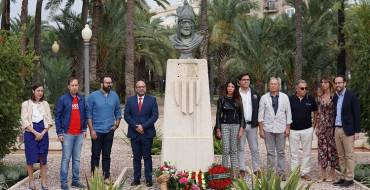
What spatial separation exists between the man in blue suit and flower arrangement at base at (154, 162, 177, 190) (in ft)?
1.07

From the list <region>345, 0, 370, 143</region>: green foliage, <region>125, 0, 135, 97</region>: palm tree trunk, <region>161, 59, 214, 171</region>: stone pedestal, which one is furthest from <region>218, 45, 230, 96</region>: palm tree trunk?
<region>161, 59, 214, 171</region>: stone pedestal

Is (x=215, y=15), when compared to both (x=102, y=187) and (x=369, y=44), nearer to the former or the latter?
(x=369, y=44)

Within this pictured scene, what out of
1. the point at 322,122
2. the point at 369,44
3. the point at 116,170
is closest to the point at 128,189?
the point at 116,170

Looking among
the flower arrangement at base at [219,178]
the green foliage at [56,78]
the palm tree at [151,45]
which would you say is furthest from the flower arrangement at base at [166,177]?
the palm tree at [151,45]

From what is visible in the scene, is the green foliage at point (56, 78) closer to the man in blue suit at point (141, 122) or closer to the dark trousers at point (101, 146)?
the dark trousers at point (101, 146)

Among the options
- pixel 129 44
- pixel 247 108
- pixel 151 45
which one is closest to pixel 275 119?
pixel 247 108

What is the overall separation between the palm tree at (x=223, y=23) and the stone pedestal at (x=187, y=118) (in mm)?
27002

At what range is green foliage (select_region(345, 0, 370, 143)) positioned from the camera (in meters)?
10.4

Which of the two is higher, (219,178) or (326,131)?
(326,131)

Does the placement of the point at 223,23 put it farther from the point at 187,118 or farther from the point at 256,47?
the point at 187,118

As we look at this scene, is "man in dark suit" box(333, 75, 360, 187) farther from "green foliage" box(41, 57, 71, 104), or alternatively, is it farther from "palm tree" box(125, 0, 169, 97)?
"green foliage" box(41, 57, 71, 104)

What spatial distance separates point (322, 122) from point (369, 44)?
202 cm

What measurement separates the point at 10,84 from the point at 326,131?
19.0ft

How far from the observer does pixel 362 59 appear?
10406 millimetres
